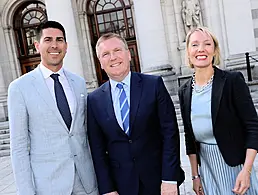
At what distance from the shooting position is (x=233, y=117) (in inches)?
91.3

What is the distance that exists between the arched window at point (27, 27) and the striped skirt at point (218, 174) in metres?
13.9

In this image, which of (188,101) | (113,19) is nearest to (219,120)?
(188,101)

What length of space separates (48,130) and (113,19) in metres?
12.5

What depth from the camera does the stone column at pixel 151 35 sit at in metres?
11.3

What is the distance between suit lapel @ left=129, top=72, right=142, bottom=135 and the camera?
2.38m

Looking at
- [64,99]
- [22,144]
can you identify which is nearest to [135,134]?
[64,99]

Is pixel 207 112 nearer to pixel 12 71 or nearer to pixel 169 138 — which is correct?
pixel 169 138

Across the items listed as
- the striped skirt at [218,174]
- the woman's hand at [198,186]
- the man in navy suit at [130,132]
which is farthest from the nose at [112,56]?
the woman's hand at [198,186]

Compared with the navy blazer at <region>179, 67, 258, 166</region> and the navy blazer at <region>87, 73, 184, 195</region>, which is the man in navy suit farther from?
the navy blazer at <region>179, 67, 258, 166</region>

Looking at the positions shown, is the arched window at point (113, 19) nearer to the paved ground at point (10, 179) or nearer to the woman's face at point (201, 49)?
the paved ground at point (10, 179)

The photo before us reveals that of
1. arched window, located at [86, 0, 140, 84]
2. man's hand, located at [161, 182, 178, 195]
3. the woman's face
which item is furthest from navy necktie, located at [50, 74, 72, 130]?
arched window, located at [86, 0, 140, 84]

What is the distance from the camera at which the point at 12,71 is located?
582 inches

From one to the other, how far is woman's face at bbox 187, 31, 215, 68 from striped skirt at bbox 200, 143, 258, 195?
2.21ft

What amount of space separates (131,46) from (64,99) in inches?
476
